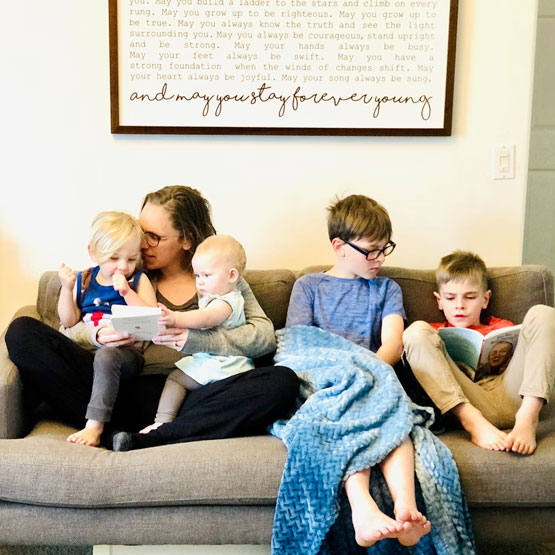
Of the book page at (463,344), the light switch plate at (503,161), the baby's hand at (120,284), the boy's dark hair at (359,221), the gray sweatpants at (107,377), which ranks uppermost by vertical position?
the light switch plate at (503,161)

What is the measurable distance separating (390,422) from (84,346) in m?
0.92

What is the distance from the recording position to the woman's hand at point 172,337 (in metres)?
Answer: 1.95

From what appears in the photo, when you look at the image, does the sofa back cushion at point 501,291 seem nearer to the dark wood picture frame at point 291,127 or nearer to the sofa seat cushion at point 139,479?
the dark wood picture frame at point 291,127

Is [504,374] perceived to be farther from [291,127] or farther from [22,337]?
[22,337]

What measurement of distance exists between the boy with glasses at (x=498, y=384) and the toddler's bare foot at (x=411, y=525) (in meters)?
0.31

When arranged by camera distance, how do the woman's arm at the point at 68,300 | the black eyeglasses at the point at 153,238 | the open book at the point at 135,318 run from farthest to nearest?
1. the black eyeglasses at the point at 153,238
2. the woman's arm at the point at 68,300
3. the open book at the point at 135,318

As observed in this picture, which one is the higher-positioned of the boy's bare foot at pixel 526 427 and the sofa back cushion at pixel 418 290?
the sofa back cushion at pixel 418 290

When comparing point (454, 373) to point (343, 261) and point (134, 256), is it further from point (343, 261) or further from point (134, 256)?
point (134, 256)

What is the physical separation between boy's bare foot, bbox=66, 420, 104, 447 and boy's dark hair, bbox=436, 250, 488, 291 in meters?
1.08

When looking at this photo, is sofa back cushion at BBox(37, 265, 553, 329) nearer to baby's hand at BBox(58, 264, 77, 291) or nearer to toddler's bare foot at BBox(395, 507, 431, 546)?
baby's hand at BBox(58, 264, 77, 291)

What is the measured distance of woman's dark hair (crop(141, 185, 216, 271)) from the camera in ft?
7.33

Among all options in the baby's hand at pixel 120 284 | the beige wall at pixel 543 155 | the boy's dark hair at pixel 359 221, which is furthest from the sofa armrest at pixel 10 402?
the beige wall at pixel 543 155

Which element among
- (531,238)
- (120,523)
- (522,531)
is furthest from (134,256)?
(531,238)

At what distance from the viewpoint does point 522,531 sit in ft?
5.88
